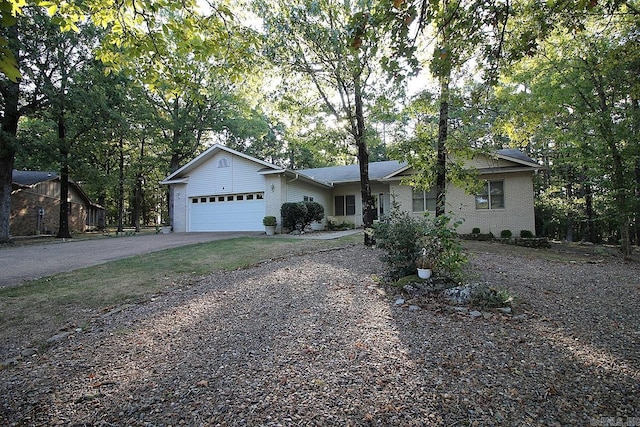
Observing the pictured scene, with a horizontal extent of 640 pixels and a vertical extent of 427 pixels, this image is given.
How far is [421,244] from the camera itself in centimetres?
504

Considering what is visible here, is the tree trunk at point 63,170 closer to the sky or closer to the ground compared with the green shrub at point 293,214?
closer to the sky

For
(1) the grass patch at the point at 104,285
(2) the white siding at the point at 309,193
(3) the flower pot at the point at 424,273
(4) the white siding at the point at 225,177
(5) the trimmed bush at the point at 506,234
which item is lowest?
(1) the grass patch at the point at 104,285

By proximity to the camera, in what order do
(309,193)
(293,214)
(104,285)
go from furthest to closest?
(309,193) < (293,214) < (104,285)

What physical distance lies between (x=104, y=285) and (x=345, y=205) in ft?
48.0

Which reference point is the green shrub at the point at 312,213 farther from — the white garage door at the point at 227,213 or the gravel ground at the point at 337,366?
the gravel ground at the point at 337,366

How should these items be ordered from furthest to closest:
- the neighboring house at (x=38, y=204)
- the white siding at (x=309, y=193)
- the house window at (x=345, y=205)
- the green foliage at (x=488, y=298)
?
1. the neighboring house at (x=38, y=204)
2. the house window at (x=345, y=205)
3. the white siding at (x=309, y=193)
4. the green foliage at (x=488, y=298)

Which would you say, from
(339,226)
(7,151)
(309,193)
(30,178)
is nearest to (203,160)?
(309,193)

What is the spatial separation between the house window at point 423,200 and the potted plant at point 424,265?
10038mm

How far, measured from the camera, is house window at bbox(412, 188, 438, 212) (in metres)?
14.5

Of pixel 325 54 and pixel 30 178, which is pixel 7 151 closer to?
pixel 30 178

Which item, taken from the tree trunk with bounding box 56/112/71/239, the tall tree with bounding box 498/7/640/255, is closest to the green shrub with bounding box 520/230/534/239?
the tall tree with bounding box 498/7/640/255

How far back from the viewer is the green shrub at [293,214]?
14422mm

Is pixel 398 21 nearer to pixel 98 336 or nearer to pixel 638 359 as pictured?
pixel 638 359

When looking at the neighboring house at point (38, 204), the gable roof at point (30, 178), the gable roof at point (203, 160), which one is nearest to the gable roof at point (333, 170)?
the gable roof at point (203, 160)
